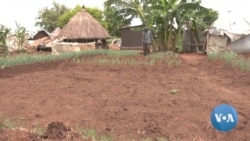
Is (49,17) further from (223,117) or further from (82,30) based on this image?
(223,117)

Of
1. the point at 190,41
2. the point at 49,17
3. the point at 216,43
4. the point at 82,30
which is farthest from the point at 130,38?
the point at 49,17

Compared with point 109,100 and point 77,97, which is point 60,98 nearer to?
point 77,97

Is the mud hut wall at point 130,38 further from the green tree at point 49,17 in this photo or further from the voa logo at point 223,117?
the voa logo at point 223,117

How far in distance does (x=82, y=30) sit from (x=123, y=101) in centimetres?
2479

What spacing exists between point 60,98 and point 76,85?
64.3 inches

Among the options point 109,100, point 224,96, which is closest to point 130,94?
point 109,100

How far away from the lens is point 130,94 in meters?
10.2

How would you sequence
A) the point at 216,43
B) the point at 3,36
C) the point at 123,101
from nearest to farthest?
the point at 123,101, the point at 216,43, the point at 3,36

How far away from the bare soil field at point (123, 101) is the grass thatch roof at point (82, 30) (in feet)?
61.4

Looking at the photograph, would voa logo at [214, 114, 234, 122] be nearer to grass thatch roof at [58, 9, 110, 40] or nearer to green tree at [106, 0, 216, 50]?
green tree at [106, 0, 216, 50]

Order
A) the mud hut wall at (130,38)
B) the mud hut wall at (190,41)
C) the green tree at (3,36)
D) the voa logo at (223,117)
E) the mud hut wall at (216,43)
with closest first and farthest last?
the voa logo at (223,117) < the mud hut wall at (216,43) < the mud hut wall at (190,41) < the green tree at (3,36) < the mud hut wall at (130,38)

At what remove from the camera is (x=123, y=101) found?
9445 mm

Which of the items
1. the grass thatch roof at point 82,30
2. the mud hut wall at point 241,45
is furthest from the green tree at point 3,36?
the mud hut wall at point 241,45

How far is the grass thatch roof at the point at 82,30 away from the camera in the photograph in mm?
33594
